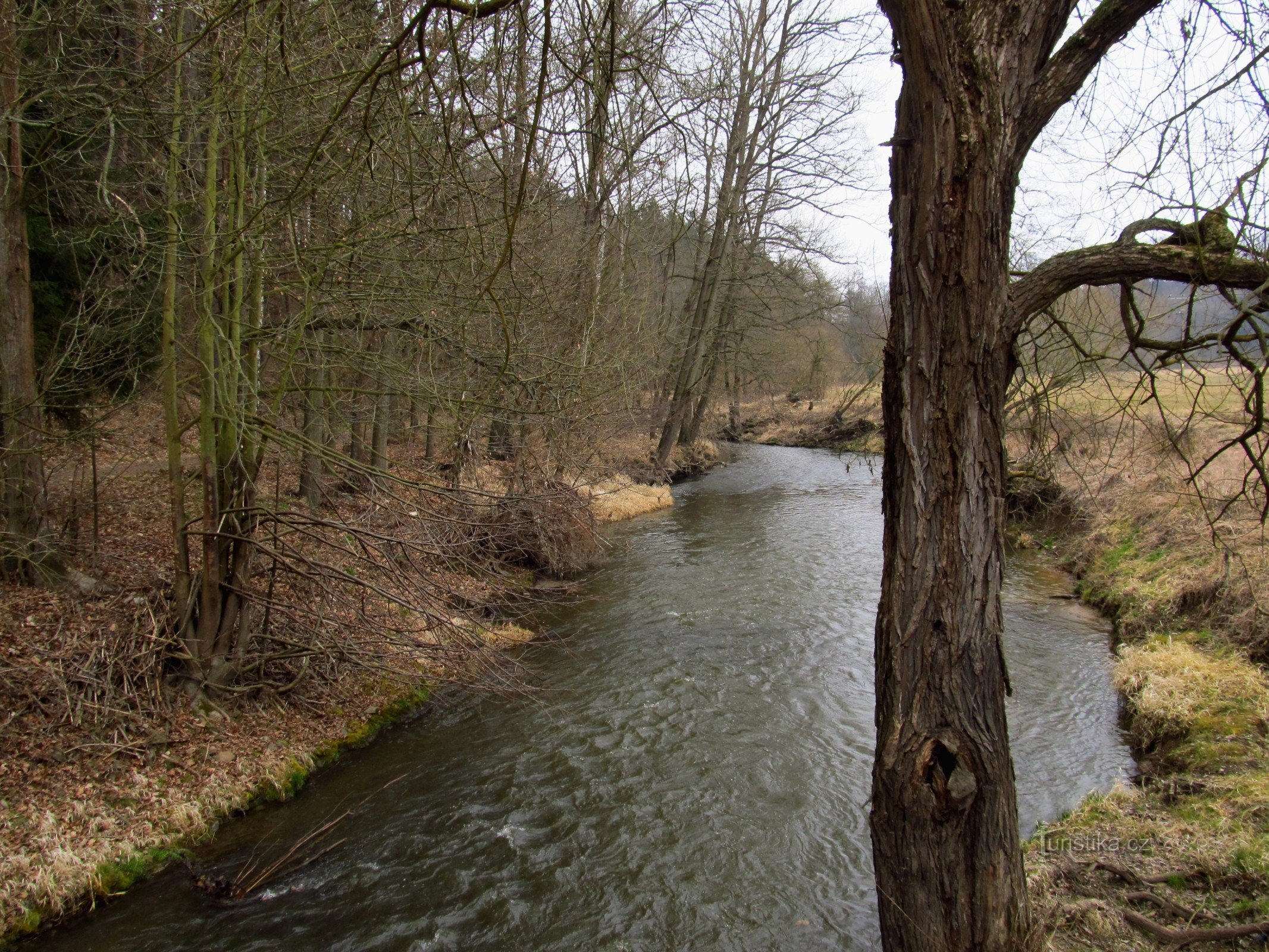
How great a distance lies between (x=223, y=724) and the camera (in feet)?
20.9

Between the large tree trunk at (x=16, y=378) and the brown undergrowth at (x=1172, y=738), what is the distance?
26.4 feet

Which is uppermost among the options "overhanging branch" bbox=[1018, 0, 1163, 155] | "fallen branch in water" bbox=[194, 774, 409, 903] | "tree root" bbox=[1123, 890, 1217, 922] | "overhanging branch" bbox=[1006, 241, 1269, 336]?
"overhanging branch" bbox=[1018, 0, 1163, 155]

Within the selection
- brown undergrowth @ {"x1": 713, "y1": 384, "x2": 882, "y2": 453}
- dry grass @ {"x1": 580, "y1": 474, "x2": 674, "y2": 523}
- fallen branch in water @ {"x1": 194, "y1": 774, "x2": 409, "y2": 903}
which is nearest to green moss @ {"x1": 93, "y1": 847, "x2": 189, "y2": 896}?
fallen branch in water @ {"x1": 194, "y1": 774, "x2": 409, "y2": 903}

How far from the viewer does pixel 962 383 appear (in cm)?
308

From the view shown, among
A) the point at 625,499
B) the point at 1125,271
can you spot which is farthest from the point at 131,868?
the point at 625,499

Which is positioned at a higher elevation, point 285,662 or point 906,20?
point 906,20

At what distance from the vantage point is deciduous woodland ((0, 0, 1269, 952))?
3107mm

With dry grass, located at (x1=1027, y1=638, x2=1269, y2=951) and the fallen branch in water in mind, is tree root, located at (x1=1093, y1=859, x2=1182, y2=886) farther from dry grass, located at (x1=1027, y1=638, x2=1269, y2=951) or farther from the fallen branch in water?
the fallen branch in water

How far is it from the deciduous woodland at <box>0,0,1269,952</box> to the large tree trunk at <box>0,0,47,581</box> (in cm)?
4

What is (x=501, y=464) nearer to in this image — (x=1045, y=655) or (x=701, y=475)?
(x=1045, y=655)

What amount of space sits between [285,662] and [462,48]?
18.4 feet

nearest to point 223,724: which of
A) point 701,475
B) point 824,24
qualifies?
point 701,475

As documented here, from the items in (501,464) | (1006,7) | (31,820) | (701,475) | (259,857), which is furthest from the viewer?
(701,475)

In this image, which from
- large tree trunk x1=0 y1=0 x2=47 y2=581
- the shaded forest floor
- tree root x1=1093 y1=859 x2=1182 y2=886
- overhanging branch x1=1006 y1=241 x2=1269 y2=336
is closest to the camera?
overhanging branch x1=1006 y1=241 x2=1269 y2=336
